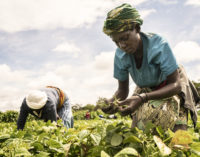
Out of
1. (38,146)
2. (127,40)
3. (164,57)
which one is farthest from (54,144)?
(164,57)

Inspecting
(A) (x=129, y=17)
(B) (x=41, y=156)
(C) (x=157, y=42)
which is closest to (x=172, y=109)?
(C) (x=157, y=42)

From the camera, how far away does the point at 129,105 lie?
6.01 ft

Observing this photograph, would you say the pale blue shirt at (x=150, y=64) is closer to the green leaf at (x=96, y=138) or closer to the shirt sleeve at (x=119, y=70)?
the shirt sleeve at (x=119, y=70)

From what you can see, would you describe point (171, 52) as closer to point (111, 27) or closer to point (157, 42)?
point (157, 42)

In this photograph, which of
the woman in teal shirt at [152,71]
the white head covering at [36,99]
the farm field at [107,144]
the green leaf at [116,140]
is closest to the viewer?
the farm field at [107,144]

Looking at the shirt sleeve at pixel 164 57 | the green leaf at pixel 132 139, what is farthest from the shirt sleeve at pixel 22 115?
the green leaf at pixel 132 139

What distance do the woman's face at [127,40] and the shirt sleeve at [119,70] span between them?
411mm

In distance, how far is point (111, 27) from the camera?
213cm

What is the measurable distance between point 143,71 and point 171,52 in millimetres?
368

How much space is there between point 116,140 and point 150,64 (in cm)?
101

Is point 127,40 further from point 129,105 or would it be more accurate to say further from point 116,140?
point 116,140

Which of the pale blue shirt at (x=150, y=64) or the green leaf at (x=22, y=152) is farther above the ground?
the pale blue shirt at (x=150, y=64)

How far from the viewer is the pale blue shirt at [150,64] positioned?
2125 millimetres

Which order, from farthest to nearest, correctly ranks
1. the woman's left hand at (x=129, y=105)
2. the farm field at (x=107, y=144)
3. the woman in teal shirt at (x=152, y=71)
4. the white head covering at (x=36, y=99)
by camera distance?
the white head covering at (x=36, y=99) → the woman in teal shirt at (x=152, y=71) → the woman's left hand at (x=129, y=105) → the farm field at (x=107, y=144)
